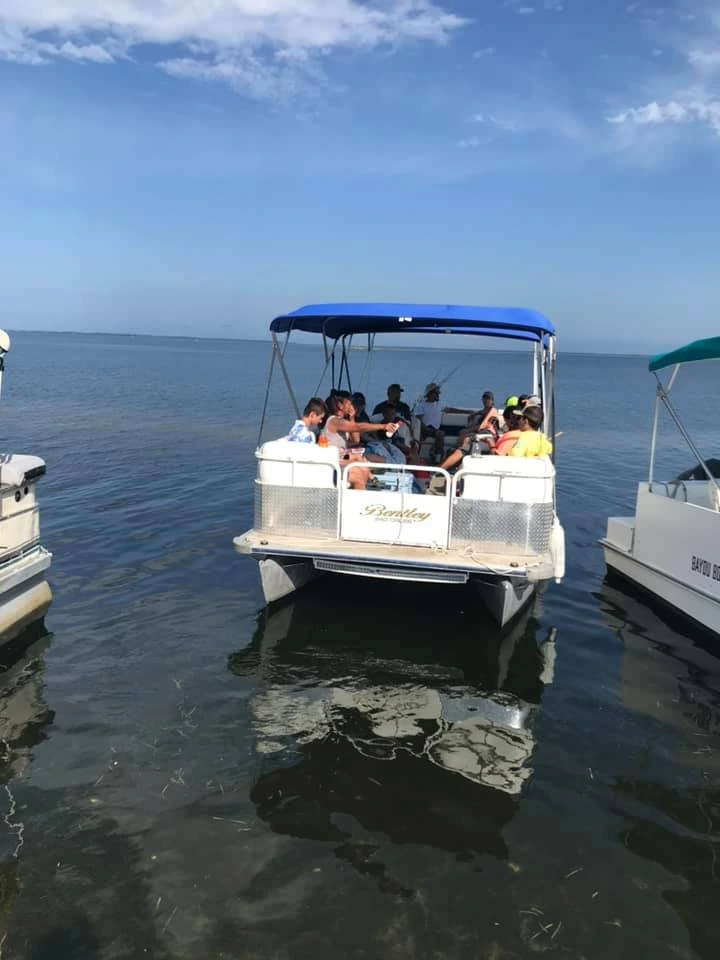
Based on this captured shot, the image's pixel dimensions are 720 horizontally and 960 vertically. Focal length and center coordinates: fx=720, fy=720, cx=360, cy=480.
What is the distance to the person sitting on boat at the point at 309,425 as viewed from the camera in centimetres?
798

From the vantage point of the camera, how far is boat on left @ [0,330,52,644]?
7.22 m

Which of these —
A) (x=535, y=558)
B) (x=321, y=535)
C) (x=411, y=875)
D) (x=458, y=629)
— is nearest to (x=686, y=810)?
(x=411, y=875)

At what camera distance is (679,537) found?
845 cm

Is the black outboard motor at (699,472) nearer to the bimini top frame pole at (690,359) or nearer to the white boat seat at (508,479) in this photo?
the bimini top frame pole at (690,359)

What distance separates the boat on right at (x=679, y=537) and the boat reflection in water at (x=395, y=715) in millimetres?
1769

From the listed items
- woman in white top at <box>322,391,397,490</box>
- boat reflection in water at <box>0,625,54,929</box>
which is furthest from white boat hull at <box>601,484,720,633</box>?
boat reflection in water at <box>0,625,54,929</box>

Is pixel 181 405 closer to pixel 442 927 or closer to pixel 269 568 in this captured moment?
pixel 269 568

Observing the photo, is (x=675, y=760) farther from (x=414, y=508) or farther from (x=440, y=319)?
(x=440, y=319)

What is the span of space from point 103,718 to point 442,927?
3.32 metres

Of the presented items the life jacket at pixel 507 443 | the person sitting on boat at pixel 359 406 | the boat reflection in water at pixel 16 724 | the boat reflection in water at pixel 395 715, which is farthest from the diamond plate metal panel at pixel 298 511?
the person sitting on boat at pixel 359 406

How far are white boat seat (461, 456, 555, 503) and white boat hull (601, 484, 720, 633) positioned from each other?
2.06 m

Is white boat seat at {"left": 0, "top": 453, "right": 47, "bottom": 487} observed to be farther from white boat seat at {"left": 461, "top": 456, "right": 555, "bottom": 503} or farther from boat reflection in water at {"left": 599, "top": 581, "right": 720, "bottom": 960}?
boat reflection in water at {"left": 599, "top": 581, "right": 720, "bottom": 960}

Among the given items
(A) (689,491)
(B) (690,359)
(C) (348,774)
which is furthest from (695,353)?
(C) (348,774)

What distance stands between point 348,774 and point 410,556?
2.38 meters
